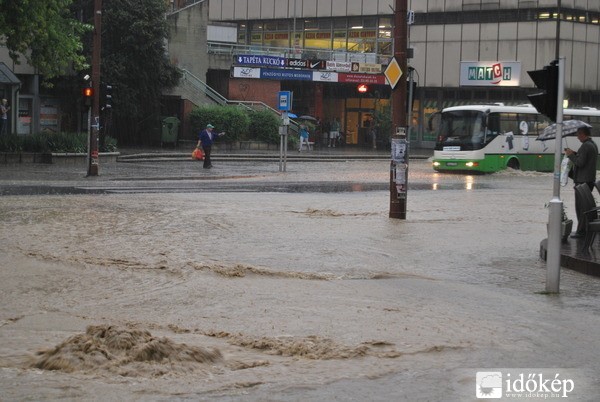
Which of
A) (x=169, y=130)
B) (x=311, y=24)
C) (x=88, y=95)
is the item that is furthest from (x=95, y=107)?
(x=311, y=24)

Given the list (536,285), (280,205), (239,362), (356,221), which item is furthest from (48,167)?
(239,362)

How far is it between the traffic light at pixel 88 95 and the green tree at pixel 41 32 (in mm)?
2990

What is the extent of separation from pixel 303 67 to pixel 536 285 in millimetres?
52004

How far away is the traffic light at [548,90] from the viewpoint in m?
10.9

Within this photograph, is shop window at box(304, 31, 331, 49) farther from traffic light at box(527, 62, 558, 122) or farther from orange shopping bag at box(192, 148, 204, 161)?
traffic light at box(527, 62, 558, 122)

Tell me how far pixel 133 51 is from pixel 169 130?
16.7 feet

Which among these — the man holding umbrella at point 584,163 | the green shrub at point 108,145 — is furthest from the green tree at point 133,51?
the man holding umbrella at point 584,163

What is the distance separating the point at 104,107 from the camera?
103ft

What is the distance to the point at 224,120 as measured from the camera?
177 ft

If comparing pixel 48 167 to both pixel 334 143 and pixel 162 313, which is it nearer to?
pixel 162 313

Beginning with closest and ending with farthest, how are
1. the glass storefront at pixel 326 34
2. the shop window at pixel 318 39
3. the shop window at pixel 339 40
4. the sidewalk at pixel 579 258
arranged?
the sidewalk at pixel 579 258, the glass storefront at pixel 326 34, the shop window at pixel 339 40, the shop window at pixel 318 39

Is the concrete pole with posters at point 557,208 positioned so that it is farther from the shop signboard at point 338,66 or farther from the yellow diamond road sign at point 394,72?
the shop signboard at point 338,66

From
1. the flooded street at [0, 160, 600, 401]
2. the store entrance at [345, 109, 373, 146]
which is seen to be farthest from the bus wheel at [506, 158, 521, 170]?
the store entrance at [345, 109, 373, 146]

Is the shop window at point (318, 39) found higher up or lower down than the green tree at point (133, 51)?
higher up
